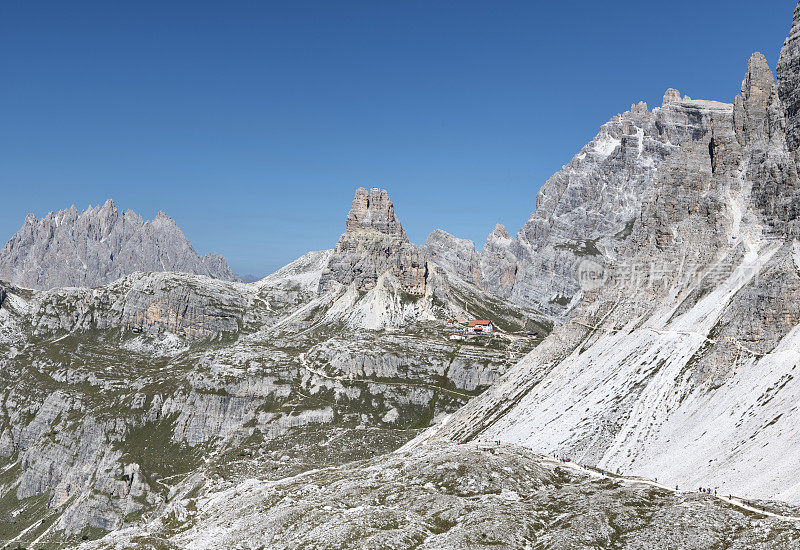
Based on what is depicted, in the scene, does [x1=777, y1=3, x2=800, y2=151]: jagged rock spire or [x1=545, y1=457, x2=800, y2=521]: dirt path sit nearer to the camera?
[x1=545, y1=457, x2=800, y2=521]: dirt path

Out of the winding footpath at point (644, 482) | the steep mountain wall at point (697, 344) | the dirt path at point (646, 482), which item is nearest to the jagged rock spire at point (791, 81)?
the steep mountain wall at point (697, 344)

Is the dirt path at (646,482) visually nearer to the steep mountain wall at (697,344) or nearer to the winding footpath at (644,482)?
the winding footpath at (644,482)

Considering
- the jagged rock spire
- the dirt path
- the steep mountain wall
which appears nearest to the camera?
the dirt path

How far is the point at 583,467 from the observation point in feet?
385

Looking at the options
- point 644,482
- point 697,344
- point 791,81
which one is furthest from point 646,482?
point 791,81

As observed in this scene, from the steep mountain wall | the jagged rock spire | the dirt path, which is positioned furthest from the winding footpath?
the jagged rock spire

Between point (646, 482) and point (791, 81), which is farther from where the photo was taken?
point (791, 81)

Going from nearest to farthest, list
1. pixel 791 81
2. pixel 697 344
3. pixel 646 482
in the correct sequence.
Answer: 1. pixel 646 482
2. pixel 697 344
3. pixel 791 81

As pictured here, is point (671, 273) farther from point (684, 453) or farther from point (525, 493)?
point (525, 493)

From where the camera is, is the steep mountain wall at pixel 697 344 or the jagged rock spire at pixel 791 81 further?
the jagged rock spire at pixel 791 81

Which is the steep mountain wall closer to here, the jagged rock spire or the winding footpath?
the jagged rock spire

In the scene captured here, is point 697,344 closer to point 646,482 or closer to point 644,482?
point 646,482

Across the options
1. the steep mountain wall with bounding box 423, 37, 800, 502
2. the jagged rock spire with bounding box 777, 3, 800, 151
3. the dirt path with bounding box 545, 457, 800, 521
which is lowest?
the dirt path with bounding box 545, 457, 800, 521

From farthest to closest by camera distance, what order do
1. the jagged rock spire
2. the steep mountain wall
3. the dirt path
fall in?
the jagged rock spire → the steep mountain wall → the dirt path
